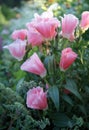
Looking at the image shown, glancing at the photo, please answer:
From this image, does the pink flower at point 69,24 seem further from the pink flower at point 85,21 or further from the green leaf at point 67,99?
the green leaf at point 67,99

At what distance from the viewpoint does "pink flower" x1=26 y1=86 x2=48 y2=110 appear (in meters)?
2.05

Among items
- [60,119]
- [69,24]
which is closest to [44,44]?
[69,24]

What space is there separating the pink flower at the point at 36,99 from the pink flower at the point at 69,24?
37cm

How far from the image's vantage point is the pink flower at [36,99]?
2.05 m

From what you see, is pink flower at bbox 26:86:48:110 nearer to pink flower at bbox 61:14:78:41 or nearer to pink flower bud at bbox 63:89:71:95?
pink flower bud at bbox 63:89:71:95

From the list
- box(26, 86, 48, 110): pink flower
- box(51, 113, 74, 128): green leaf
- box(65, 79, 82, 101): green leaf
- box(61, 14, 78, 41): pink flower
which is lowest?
box(51, 113, 74, 128): green leaf

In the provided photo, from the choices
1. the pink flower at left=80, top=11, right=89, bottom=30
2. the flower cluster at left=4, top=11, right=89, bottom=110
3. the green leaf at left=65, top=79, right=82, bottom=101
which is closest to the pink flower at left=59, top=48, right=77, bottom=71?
the flower cluster at left=4, top=11, right=89, bottom=110

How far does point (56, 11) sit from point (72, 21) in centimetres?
153

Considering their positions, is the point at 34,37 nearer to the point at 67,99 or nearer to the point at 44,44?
the point at 44,44

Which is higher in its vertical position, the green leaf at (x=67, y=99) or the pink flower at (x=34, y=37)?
the pink flower at (x=34, y=37)

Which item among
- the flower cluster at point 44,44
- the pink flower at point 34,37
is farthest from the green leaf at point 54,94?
the pink flower at point 34,37

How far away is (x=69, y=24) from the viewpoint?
2201mm

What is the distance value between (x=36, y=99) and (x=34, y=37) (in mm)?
375

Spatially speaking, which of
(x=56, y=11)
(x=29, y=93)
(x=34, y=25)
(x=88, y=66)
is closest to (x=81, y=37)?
(x=88, y=66)
